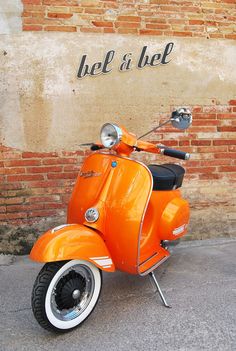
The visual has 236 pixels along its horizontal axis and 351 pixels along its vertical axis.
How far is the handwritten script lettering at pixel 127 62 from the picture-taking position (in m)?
4.32

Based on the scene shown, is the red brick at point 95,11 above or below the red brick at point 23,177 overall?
above

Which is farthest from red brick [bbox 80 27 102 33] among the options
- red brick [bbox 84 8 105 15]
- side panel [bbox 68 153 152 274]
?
side panel [bbox 68 153 152 274]

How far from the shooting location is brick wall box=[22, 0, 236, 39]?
13.8ft

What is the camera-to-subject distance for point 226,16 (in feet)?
15.2

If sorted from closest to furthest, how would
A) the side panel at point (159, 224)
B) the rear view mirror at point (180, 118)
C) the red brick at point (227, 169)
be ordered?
the rear view mirror at point (180, 118)
the side panel at point (159, 224)
the red brick at point (227, 169)

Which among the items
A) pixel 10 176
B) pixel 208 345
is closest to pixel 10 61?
pixel 10 176

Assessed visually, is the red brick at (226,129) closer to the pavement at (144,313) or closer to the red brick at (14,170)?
the pavement at (144,313)

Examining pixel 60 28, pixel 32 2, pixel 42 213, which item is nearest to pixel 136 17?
pixel 60 28

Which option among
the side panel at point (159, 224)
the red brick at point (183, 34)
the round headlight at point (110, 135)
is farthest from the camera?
the red brick at point (183, 34)

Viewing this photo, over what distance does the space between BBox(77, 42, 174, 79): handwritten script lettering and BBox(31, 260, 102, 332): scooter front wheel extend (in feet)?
7.27

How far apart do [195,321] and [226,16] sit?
3.28 meters

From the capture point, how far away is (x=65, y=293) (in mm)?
2734

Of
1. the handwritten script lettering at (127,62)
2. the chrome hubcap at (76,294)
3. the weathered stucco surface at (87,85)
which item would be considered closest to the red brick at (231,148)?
the weathered stucco surface at (87,85)

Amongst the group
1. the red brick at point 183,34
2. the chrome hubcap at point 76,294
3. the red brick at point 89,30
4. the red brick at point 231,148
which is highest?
the red brick at point 89,30
